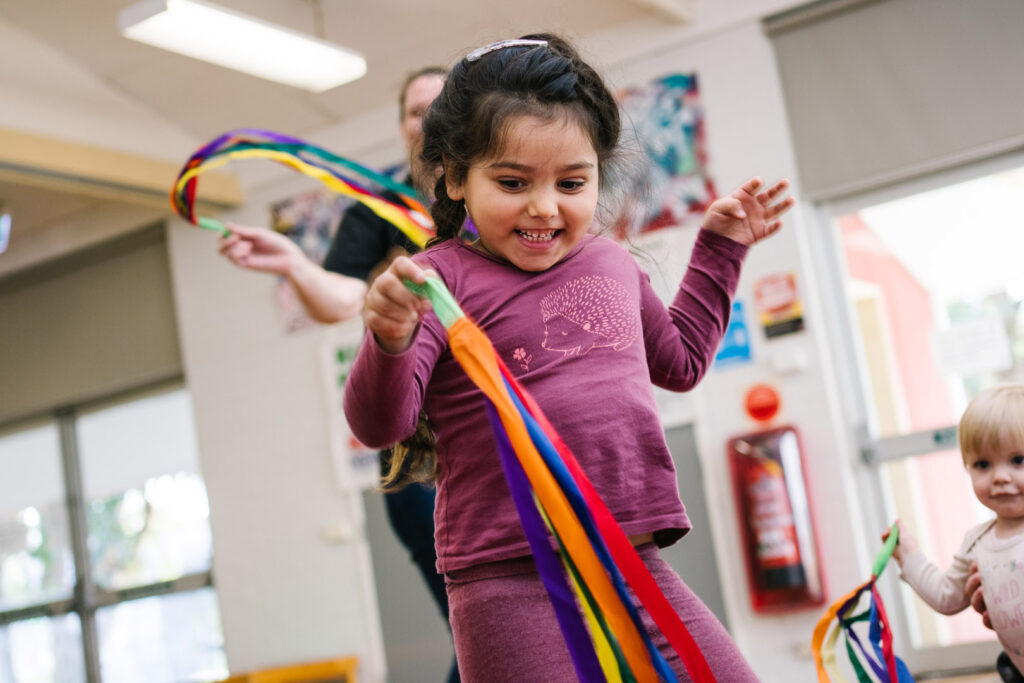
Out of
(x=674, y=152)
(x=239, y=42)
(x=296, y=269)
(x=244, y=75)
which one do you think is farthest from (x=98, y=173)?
(x=296, y=269)

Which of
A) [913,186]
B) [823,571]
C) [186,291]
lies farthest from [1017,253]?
[186,291]

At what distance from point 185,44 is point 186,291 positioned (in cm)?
227

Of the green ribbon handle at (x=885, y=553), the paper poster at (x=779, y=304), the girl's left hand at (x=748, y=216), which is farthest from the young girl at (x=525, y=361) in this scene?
the paper poster at (x=779, y=304)

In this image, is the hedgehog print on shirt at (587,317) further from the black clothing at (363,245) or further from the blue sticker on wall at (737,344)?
the blue sticker on wall at (737,344)

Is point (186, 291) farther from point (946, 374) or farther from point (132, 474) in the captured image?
point (946, 374)

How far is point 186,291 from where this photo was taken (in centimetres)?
661

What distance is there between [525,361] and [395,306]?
0.83 ft

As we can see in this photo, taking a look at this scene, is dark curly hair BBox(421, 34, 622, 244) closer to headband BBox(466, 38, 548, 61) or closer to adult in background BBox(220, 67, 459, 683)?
headband BBox(466, 38, 548, 61)

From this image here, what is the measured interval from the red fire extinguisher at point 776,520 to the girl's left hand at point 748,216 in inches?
127

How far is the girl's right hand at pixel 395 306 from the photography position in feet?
3.58

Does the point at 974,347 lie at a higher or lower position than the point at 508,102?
lower

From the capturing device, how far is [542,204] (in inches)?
49.6

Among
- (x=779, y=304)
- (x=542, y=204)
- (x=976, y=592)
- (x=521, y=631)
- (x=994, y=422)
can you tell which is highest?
(x=779, y=304)

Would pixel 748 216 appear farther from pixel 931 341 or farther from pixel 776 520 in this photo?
pixel 931 341
